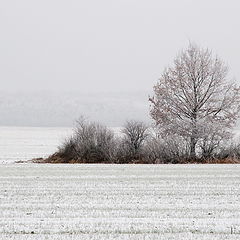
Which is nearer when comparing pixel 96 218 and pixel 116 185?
pixel 96 218

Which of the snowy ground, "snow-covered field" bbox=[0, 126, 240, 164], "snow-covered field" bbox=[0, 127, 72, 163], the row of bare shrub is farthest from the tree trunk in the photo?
the snowy ground

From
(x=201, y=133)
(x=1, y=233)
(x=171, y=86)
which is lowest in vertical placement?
(x=1, y=233)

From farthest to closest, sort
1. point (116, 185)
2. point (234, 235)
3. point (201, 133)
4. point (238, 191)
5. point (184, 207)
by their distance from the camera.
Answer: point (201, 133)
point (116, 185)
point (238, 191)
point (184, 207)
point (234, 235)

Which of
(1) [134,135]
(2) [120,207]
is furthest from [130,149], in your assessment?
(2) [120,207]

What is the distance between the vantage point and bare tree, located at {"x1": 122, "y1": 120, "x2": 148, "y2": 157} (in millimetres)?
45781

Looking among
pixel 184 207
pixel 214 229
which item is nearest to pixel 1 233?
pixel 214 229

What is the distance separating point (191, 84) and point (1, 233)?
36453mm

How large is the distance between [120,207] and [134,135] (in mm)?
30125

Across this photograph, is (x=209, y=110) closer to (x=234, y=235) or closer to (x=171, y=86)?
(x=171, y=86)

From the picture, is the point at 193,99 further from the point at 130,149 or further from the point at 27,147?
the point at 27,147

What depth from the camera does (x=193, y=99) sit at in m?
47.4

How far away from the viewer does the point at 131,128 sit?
48.4 metres

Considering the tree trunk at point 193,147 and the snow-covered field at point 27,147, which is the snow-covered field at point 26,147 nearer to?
the snow-covered field at point 27,147

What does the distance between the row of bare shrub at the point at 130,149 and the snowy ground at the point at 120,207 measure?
16118mm
